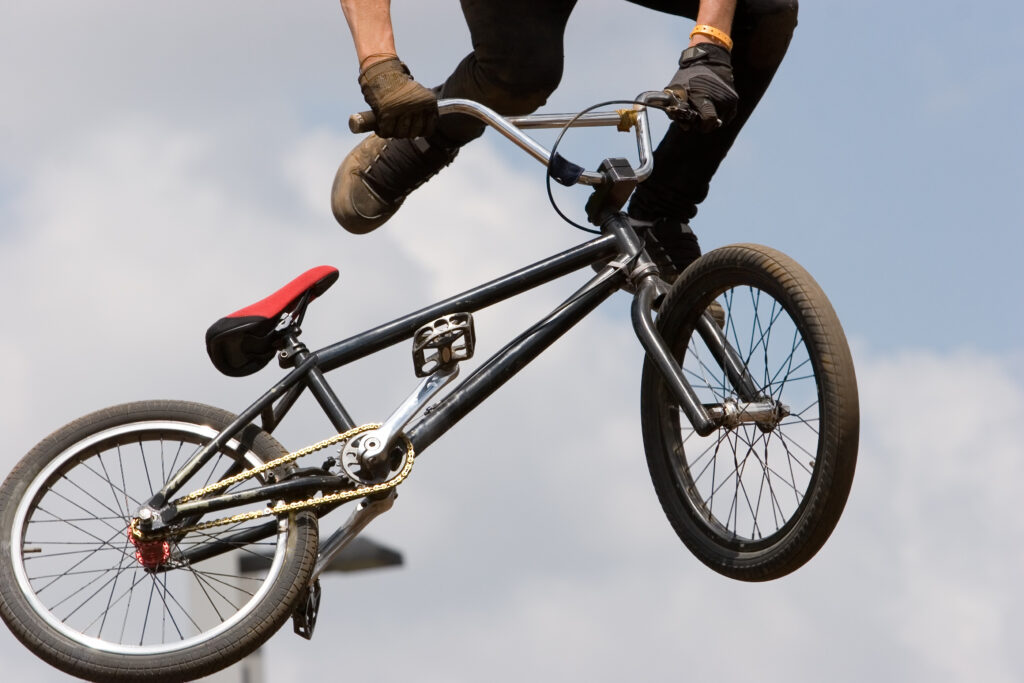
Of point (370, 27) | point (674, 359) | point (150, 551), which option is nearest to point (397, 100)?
point (370, 27)

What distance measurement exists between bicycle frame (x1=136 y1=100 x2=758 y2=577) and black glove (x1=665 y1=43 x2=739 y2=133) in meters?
0.19

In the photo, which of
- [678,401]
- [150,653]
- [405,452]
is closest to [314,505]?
[405,452]

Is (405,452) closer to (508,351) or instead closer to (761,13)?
(508,351)

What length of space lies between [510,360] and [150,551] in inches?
57.3

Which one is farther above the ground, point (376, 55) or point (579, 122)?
point (376, 55)

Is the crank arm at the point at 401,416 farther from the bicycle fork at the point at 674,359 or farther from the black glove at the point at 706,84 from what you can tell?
the black glove at the point at 706,84

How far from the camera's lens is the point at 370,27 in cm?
677

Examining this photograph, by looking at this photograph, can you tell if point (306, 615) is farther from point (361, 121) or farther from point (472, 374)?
point (361, 121)

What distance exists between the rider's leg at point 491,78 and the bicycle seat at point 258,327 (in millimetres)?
1224

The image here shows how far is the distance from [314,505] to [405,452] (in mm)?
369

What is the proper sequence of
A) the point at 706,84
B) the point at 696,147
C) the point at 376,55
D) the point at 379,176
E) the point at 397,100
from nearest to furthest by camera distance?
the point at 706,84
the point at 397,100
the point at 376,55
the point at 696,147
the point at 379,176

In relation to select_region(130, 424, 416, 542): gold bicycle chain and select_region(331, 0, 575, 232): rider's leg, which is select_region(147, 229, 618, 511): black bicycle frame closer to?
select_region(130, 424, 416, 542): gold bicycle chain

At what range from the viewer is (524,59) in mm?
7402

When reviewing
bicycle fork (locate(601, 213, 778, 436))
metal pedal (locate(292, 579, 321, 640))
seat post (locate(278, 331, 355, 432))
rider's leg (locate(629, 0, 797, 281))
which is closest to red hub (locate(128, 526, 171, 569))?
metal pedal (locate(292, 579, 321, 640))
